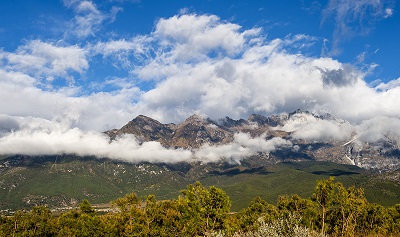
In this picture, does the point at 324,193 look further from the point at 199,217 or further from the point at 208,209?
the point at 199,217

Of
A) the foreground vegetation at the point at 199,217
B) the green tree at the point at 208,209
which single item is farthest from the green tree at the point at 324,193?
the green tree at the point at 208,209

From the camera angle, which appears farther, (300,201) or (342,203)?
(300,201)

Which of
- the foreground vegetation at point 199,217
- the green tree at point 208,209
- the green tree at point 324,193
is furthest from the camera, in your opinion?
the green tree at point 324,193

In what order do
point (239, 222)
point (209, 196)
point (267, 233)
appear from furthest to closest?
point (239, 222) < point (209, 196) < point (267, 233)

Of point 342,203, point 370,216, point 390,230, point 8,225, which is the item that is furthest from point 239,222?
point 8,225

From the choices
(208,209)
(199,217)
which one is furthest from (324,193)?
(199,217)

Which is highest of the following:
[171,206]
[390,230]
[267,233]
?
[267,233]

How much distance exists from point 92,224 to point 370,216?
346 feet

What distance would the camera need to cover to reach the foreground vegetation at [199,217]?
8406 centimetres

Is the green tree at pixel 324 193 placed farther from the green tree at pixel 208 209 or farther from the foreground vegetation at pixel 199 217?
the green tree at pixel 208 209

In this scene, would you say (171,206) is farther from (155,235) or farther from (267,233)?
(267,233)

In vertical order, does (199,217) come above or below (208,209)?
below

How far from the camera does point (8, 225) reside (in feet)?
383

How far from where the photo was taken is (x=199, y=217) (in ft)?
275
